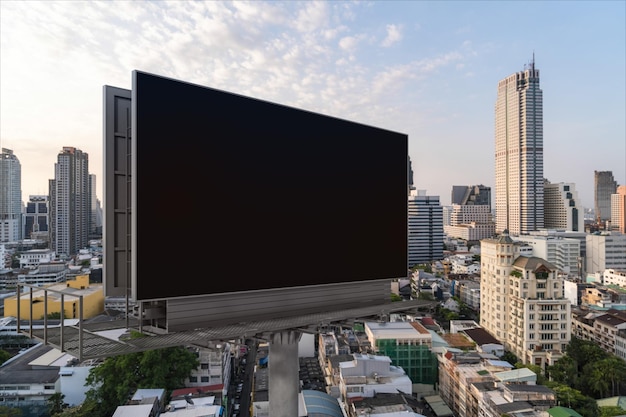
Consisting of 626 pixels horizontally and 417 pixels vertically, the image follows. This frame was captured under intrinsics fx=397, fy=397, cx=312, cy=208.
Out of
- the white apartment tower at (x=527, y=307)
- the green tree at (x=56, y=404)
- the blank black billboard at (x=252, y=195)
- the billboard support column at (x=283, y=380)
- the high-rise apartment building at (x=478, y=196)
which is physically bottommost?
the green tree at (x=56, y=404)

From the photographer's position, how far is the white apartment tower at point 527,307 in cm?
2494

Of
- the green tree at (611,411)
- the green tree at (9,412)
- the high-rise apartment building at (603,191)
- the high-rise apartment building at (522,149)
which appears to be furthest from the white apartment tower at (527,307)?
the high-rise apartment building at (603,191)

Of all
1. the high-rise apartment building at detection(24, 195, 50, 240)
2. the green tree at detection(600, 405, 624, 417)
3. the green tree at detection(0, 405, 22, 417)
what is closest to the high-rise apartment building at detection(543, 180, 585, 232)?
the green tree at detection(600, 405, 624, 417)

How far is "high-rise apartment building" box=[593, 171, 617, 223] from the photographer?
10381 centimetres

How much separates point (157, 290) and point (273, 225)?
5.49 feet

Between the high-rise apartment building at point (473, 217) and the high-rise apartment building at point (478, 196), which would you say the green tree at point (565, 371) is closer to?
the high-rise apartment building at point (473, 217)

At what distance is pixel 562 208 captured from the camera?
2913 inches

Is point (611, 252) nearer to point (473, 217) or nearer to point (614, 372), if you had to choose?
point (614, 372)

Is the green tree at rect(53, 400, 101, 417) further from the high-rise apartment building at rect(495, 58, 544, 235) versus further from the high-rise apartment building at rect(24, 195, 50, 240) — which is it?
the high-rise apartment building at rect(24, 195, 50, 240)

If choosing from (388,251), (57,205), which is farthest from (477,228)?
(388,251)

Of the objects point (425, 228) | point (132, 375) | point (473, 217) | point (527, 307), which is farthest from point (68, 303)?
point (473, 217)

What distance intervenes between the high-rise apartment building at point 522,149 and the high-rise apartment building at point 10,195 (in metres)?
87.0

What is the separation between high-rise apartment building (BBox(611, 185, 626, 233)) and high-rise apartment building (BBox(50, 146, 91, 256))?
98.8m

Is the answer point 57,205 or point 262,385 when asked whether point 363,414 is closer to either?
point 262,385
